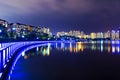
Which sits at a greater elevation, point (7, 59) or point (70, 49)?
point (7, 59)

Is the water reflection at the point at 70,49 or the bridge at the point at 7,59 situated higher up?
the bridge at the point at 7,59

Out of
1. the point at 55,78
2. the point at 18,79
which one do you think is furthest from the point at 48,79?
the point at 18,79

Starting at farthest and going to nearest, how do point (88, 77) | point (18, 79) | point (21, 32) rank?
point (21, 32) → point (88, 77) → point (18, 79)

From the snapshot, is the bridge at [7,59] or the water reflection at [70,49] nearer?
the bridge at [7,59]

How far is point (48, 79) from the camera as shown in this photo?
15156 millimetres

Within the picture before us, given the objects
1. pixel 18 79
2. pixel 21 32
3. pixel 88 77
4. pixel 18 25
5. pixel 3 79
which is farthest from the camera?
pixel 18 25

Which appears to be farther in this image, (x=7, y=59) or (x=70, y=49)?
(x=70, y=49)

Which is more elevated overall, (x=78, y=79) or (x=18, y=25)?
(x=18, y=25)

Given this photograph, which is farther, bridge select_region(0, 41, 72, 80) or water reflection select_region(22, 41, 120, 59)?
water reflection select_region(22, 41, 120, 59)

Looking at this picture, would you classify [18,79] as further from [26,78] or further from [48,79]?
[48,79]

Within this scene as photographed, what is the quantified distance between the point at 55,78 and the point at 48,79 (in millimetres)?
584

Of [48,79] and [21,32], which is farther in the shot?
[21,32]

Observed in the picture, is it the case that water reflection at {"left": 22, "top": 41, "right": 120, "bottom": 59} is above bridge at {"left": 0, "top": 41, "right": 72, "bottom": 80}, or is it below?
below

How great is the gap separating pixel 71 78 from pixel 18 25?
16800 cm
